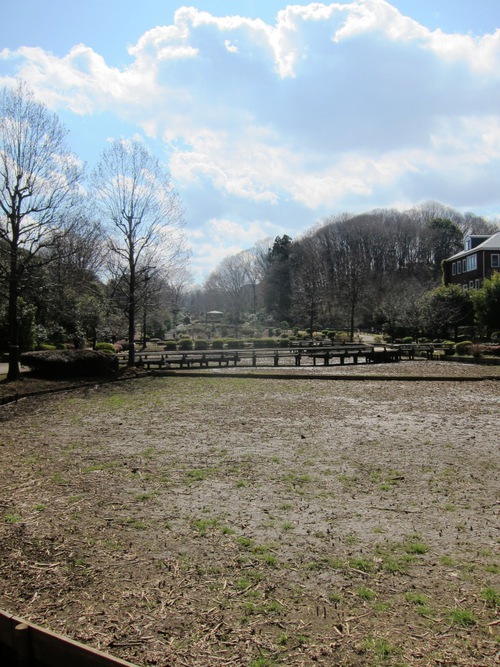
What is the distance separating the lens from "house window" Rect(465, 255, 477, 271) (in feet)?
169

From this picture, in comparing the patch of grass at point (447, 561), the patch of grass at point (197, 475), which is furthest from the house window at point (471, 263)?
the patch of grass at point (447, 561)

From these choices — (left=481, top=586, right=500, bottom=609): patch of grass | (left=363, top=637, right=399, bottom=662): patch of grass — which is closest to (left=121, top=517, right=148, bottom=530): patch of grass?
(left=363, top=637, right=399, bottom=662): patch of grass

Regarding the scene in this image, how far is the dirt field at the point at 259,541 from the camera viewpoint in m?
3.24

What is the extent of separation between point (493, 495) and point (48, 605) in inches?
186

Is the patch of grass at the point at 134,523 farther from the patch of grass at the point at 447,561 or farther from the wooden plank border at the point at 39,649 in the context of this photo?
the patch of grass at the point at 447,561

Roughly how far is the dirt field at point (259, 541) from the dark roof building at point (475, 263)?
4425 centimetres

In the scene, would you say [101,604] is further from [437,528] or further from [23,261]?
[23,261]

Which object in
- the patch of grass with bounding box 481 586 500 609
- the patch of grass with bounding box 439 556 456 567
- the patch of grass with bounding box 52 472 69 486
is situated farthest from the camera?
the patch of grass with bounding box 52 472 69 486

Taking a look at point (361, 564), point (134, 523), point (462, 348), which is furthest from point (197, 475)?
point (462, 348)

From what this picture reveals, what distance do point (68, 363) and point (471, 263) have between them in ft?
148

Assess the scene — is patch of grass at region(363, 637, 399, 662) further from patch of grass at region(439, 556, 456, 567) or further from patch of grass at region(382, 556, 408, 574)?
patch of grass at region(439, 556, 456, 567)

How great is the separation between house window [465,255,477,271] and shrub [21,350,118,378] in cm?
4235

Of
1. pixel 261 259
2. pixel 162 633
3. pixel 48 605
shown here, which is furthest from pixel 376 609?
pixel 261 259

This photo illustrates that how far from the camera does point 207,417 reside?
11.4 m
